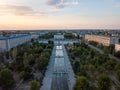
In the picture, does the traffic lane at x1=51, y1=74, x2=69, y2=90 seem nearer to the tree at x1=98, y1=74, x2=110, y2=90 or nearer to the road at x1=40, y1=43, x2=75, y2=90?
the road at x1=40, y1=43, x2=75, y2=90

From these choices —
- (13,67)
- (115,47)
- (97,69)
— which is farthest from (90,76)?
(115,47)

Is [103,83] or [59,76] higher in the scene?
[103,83]

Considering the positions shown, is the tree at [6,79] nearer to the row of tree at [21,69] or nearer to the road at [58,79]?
the row of tree at [21,69]

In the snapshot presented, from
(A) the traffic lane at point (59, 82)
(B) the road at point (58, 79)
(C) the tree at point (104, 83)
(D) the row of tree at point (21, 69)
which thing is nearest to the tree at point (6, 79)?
(D) the row of tree at point (21, 69)

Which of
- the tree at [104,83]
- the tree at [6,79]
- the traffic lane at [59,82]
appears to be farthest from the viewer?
the traffic lane at [59,82]

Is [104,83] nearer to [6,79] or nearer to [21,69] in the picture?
[6,79]

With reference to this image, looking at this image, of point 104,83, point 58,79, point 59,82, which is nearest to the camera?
point 104,83

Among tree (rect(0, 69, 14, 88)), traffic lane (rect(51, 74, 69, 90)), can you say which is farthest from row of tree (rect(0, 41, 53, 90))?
traffic lane (rect(51, 74, 69, 90))

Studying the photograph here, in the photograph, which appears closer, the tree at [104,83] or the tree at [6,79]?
the tree at [104,83]

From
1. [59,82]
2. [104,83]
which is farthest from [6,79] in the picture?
[104,83]

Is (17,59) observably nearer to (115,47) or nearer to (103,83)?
(103,83)

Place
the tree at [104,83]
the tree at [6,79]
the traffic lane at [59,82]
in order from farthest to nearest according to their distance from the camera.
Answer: the traffic lane at [59,82] < the tree at [6,79] < the tree at [104,83]
